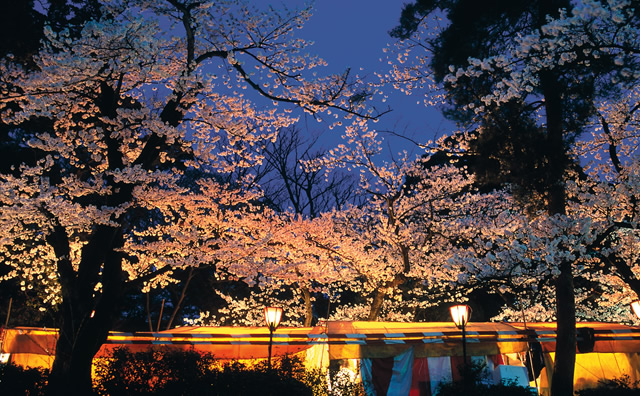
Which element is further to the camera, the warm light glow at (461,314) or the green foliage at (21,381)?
the warm light glow at (461,314)

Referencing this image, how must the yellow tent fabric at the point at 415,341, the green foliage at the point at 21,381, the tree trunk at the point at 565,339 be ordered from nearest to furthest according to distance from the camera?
the green foliage at the point at 21,381
the tree trunk at the point at 565,339
the yellow tent fabric at the point at 415,341

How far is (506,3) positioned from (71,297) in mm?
10080

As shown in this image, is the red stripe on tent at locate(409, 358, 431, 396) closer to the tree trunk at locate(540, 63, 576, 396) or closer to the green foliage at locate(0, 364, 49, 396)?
the tree trunk at locate(540, 63, 576, 396)

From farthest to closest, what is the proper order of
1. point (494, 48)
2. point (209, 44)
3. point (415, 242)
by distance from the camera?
point (415, 242)
point (209, 44)
point (494, 48)

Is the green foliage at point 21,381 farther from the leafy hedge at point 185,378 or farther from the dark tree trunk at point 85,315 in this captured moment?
the dark tree trunk at point 85,315

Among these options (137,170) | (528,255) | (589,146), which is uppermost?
(589,146)

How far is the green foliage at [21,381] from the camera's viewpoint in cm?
704

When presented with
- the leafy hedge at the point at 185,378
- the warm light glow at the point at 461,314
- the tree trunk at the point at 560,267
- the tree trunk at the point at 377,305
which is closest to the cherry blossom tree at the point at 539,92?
the tree trunk at the point at 560,267

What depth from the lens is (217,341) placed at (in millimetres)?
9688

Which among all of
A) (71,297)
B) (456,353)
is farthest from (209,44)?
(456,353)

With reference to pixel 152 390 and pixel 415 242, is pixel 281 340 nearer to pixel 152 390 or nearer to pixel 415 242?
pixel 152 390

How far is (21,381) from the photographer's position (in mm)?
7211

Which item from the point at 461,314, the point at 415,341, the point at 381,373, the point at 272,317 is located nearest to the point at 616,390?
the point at 461,314

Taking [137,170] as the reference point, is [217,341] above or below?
below
